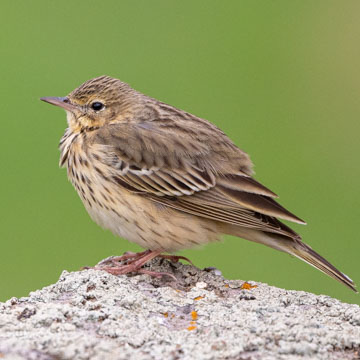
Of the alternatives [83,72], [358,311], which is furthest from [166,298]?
[83,72]

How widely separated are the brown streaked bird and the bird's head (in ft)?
0.41

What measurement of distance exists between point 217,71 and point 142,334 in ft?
40.2

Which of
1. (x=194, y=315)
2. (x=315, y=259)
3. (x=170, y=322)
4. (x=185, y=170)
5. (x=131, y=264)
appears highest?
(x=185, y=170)

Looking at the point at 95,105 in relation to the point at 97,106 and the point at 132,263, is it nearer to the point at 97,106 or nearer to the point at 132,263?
the point at 97,106

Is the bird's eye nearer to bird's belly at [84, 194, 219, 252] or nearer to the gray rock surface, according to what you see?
bird's belly at [84, 194, 219, 252]

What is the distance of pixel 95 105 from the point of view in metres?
8.91

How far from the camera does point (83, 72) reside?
647 inches

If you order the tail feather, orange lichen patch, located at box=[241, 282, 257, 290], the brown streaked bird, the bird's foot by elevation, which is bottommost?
orange lichen patch, located at box=[241, 282, 257, 290]

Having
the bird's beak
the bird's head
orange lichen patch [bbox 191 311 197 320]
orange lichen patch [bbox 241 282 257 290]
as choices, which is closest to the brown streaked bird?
the bird's head

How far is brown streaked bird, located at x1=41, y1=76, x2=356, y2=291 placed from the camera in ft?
26.9

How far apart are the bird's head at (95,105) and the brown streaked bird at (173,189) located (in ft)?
0.41

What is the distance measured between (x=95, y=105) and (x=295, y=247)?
7.53 ft

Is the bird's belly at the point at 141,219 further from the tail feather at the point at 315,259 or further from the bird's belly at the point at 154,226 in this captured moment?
the tail feather at the point at 315,259

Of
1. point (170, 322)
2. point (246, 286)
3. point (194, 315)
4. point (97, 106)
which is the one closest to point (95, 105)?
point (97, 106)
